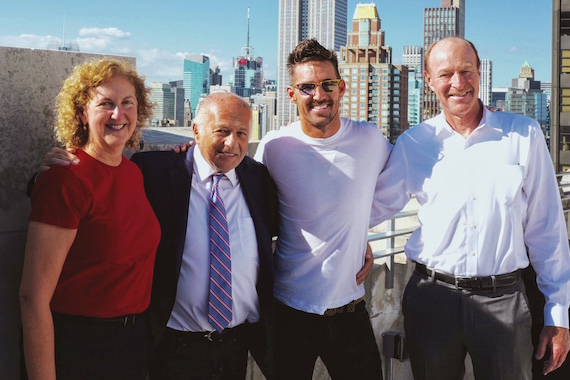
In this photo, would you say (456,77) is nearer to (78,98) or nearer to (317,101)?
(317,101)

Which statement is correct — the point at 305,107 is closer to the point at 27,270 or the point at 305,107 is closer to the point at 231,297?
the point at 231,297

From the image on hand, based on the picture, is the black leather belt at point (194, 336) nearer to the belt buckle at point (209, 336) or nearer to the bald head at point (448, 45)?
the belt buckle at point (209, 336)

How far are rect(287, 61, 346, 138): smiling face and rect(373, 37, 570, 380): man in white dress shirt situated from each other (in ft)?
1.64

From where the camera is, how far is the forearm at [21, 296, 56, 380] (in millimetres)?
2107

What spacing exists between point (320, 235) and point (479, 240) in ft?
2.41

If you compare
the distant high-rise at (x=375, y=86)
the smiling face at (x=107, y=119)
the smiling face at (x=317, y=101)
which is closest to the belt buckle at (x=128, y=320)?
the smiling face at (x=107, y=119)

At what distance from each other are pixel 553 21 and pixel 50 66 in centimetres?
7122

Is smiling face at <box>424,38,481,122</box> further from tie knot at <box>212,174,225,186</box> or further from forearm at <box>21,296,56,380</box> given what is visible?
forearm at <box>21,296,56,380</box>

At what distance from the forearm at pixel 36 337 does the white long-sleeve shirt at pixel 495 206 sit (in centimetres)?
182

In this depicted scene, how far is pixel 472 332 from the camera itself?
306 centimetres

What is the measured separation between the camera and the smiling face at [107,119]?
2.35 meters

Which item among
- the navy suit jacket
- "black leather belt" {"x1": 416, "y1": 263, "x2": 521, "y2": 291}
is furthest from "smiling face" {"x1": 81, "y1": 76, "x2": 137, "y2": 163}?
"black leather belt" {"x1": 416, "y1": 263, "x2": 521, "y2": 291}

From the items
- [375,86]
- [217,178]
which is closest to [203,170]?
[217,178]

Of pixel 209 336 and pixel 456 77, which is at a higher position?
pixel 456 77
